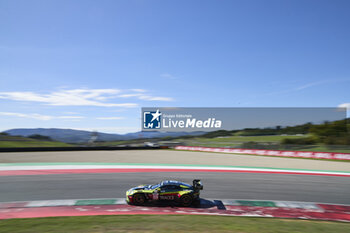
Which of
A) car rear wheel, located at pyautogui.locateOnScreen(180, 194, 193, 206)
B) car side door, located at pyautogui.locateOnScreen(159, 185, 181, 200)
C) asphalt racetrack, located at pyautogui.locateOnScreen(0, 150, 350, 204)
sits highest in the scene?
car side door, located at pyautogui.locateOnScreen(159, 185, 181, 200)

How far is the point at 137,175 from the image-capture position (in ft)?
47.9

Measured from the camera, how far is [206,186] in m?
12.1

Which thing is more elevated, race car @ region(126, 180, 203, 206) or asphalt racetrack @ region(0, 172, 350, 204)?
race car @ region(126, 180, 203, 206)

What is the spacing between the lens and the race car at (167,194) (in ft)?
28.9

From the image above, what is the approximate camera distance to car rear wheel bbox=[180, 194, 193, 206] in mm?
8805

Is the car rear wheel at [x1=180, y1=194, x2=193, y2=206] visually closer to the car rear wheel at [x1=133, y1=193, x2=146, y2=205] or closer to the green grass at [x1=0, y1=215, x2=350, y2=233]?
the green grass at [x1=0, y1=215, x2=350, y2=233]

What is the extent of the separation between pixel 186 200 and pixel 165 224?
2.15 metres

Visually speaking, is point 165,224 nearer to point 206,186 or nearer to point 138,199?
point 138,199

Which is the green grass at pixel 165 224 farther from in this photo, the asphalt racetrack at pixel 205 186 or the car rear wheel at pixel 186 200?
the asphalt racetrack at pixel 205 186

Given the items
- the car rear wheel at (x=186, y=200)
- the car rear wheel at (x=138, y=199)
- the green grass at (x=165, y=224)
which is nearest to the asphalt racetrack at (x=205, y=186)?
the car rear wheel at (x=138, y=199)

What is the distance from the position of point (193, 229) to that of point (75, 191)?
664 cm

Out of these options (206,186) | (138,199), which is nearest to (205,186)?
(206,186)

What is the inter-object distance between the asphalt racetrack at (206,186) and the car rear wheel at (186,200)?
1683 mm

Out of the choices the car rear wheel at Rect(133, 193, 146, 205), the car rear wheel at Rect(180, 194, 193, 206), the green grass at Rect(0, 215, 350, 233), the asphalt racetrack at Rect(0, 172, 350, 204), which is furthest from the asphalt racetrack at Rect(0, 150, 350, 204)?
the green grass at Rect(0, 215, 350, 233)
